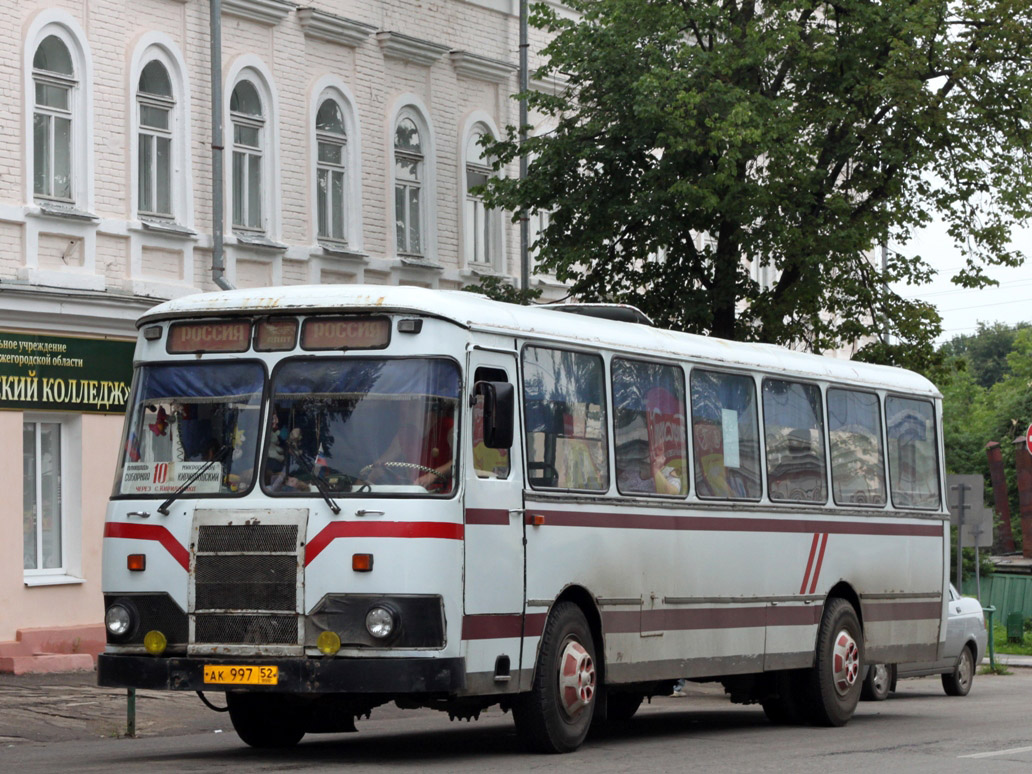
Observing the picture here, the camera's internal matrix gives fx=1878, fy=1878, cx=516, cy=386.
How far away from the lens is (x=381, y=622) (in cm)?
1123

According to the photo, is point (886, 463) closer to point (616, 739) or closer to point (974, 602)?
point (616, 739)

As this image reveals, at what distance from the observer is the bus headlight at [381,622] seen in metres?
11.2

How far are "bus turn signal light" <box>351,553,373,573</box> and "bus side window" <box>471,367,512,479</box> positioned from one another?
94 centimetres

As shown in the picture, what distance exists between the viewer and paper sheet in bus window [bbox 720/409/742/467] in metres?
14.9

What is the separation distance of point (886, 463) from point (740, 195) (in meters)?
7.68

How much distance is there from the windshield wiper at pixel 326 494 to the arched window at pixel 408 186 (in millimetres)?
16549

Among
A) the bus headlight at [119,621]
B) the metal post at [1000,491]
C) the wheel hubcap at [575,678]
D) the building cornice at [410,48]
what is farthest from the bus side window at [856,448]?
the metal post at [1000,491]

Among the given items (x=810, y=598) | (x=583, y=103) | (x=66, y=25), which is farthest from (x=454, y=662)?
(x=583, y=103)

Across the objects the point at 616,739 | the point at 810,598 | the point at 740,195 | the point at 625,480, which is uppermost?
the point at 740,195

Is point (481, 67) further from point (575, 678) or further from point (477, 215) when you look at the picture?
point (575, 678)

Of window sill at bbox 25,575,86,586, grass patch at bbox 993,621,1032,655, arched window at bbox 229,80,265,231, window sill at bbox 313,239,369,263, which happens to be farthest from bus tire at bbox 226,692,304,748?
grass patch at bbox 993,621,1032,655

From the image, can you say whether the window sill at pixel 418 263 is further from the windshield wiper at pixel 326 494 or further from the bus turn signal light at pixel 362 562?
the bus turn signal light at pixel 362 562

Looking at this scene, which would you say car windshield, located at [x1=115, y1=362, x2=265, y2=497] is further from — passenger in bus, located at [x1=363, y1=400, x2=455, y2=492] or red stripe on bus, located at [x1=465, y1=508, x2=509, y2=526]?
red stripe on bus, located at [x1=465, y1=508, x2=509, y2=526]

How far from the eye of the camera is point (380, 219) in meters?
27.4
